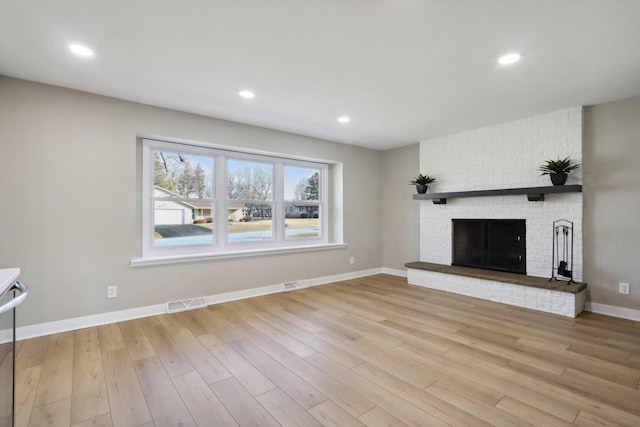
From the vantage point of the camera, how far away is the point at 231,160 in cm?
441

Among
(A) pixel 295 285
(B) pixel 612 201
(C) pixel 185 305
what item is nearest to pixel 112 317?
(C) pixel 185 305

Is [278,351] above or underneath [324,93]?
underneath

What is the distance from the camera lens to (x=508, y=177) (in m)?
4.28

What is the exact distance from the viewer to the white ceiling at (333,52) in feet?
6.31

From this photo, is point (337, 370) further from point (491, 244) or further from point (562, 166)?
point (562, 166)

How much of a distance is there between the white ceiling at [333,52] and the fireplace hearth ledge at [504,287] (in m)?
2.15

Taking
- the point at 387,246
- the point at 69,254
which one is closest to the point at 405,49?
the point at 69,254

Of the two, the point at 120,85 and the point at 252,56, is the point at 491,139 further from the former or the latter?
the point at 120,85

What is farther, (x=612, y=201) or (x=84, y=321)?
(x=612, y=201)

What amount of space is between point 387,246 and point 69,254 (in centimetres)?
488

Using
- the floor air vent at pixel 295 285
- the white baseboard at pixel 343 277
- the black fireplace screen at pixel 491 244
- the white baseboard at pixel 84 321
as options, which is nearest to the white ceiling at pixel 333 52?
the black fireplace screen at pixel 491 244

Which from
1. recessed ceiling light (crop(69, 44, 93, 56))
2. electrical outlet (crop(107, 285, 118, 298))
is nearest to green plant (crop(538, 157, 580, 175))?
recessed ceiling light (crop(69, 44, 93, 56))

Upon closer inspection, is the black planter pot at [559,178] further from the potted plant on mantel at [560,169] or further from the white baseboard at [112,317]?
the white baseboard at [112,317]

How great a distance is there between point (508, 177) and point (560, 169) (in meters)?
0.67
